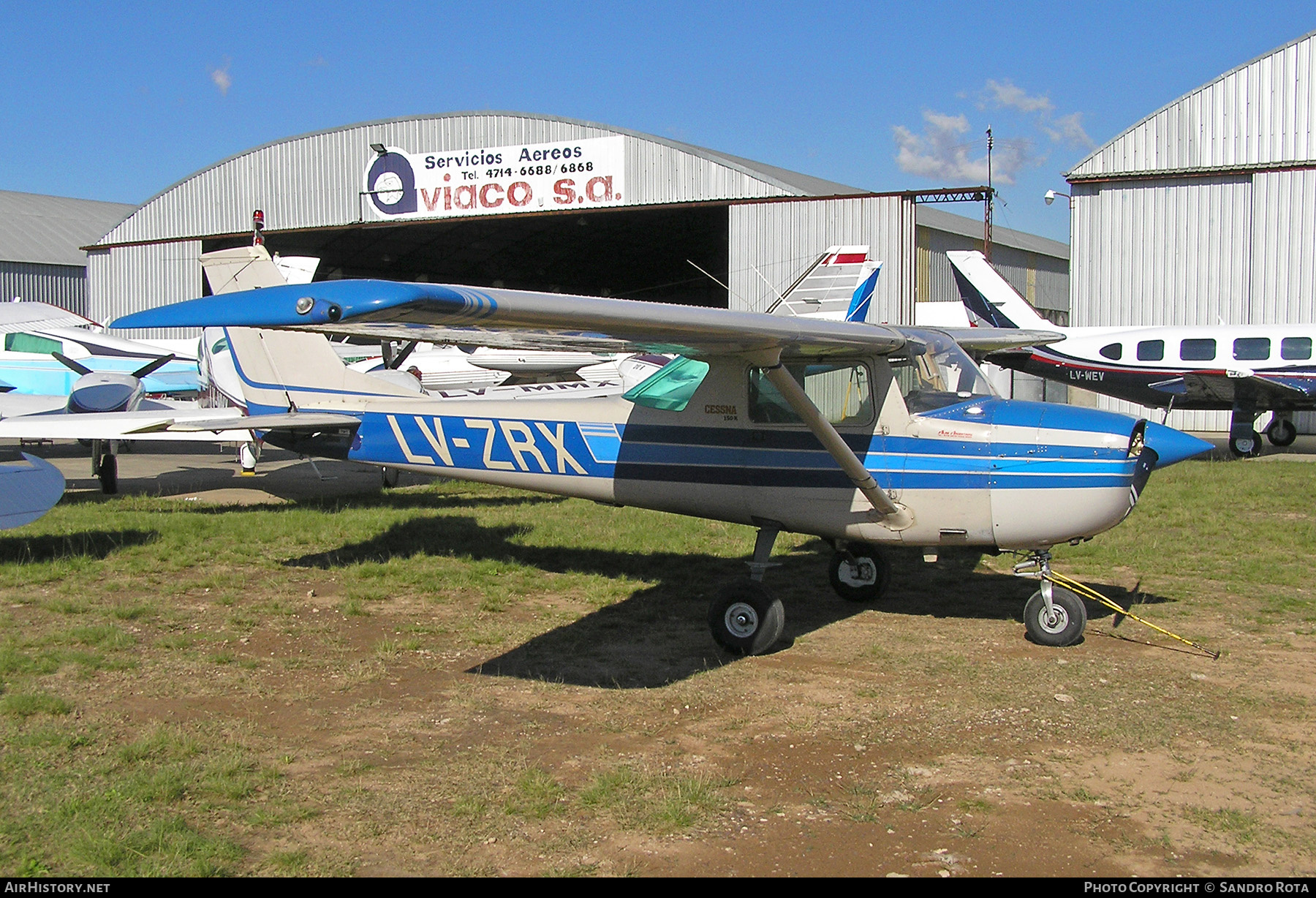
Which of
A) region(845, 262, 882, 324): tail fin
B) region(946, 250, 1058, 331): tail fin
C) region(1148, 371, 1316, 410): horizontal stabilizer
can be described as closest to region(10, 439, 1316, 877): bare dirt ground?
region(845, 262, 882, 324): tail fin

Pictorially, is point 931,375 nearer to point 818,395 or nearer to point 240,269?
point 818,395

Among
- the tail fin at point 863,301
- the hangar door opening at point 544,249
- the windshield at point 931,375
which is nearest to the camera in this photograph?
the windshield at point 931,375

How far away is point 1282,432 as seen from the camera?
2114cm

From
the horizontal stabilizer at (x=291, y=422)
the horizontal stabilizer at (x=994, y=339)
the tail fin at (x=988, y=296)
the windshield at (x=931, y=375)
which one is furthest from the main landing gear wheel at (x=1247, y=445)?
the horizontal stabilizer at (x=291, y=422)

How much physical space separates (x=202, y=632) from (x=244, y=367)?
190 inches

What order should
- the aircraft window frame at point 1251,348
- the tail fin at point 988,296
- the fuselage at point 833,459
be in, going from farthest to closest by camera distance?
1. the tail fin at point 988,296
2. the aircraft window frame at point 1251,348
3. the fuselage at point 833,459

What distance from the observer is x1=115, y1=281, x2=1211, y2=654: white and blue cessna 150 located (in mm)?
6391

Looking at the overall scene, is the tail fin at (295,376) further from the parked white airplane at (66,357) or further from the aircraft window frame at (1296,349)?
the aircraft window frame at (1296,349)

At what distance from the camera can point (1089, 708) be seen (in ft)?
18.0

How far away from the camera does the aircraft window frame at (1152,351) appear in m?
20.6

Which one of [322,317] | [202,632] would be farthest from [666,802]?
[202,632]

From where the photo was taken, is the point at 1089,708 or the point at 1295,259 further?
the point at 1295,259

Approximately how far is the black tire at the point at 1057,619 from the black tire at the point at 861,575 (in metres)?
1.43

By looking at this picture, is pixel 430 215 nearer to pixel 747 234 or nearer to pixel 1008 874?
pixel 747 234
